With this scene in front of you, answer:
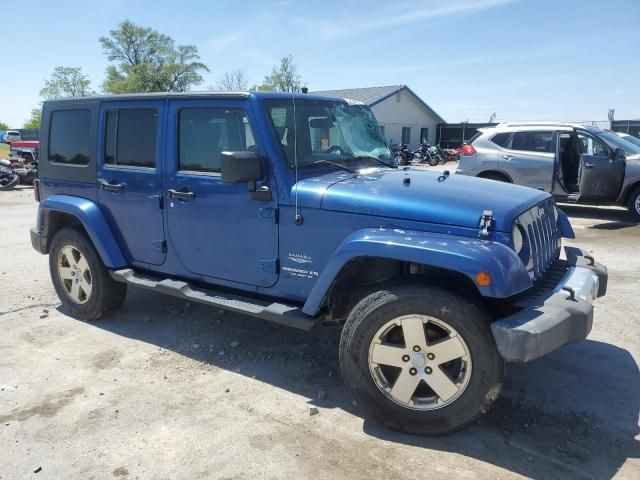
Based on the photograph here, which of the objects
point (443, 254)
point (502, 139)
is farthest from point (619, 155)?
point (443, 254)

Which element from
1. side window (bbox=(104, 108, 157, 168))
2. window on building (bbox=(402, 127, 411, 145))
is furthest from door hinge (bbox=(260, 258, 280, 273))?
window on building (bbox=(402, 127, 411, 145))

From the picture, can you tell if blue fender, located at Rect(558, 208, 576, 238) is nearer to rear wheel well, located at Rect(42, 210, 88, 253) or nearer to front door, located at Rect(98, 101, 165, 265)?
front door, located at Rect(98, 101, 165, 265)

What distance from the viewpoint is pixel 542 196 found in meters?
3.81

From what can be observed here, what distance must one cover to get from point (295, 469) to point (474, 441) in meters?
1.07

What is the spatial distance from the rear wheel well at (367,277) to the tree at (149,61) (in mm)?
55741

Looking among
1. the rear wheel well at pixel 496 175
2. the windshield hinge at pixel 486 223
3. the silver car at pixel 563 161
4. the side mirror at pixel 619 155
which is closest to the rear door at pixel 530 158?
the silver car at pixel 563 161

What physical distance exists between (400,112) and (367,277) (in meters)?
32.6

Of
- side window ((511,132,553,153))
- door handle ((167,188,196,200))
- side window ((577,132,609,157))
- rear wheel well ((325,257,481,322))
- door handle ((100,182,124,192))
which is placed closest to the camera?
rear wheel well ((325,257,481,322))

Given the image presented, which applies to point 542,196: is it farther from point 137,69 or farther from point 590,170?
point 137,69

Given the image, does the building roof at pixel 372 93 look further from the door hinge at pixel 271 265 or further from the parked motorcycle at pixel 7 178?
the door hinge at pixel 271 265

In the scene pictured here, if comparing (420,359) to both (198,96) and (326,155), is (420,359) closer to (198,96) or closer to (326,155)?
(326,155)

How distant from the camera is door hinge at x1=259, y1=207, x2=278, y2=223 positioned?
3639 millimetres

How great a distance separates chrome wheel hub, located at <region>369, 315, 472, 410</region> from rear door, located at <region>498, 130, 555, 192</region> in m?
8.07

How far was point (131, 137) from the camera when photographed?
14.8 ft
